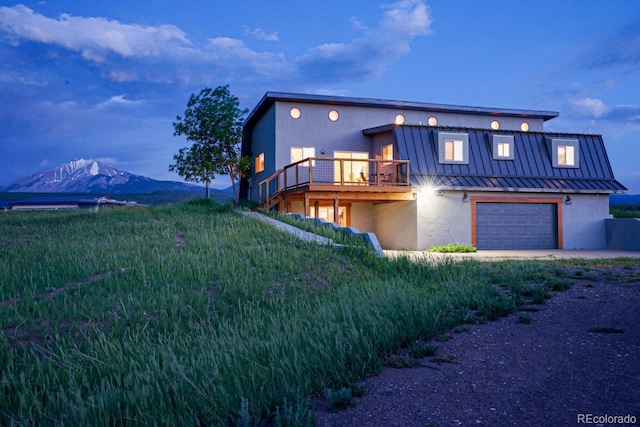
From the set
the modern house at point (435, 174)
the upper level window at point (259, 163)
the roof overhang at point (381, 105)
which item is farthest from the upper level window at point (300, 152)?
the upper level window at point (259, 163)

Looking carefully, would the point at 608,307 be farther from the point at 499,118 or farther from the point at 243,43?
the point at 243,43

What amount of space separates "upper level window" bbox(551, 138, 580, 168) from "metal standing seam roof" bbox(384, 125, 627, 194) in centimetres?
22

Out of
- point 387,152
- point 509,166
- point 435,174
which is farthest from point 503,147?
point 387,152

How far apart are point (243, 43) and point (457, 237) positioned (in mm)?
34667

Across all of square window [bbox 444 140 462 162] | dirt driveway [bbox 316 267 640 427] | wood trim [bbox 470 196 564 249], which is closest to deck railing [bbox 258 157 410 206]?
square window [bbox 444 140 462 162]

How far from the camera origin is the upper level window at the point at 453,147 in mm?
20438

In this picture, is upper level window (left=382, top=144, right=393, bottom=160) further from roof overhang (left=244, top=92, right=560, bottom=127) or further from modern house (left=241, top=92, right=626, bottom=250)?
roof overhang (left=244, top=92, right=560, bottom=127)

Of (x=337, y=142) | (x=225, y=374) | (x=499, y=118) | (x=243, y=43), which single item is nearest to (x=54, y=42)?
(x=243, y=43)

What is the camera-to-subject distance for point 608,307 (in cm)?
638

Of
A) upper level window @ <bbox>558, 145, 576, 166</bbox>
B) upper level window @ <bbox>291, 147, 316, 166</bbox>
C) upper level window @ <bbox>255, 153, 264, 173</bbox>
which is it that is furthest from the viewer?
upper level window @ <bbox>255, 153, 264, 173</bbox>

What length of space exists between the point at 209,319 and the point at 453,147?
16.9m

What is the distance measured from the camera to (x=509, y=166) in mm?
21344

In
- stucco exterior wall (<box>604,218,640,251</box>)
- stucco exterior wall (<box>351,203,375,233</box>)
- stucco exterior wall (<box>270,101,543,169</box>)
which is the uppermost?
stucco exterior wall (<box>270,101,543,169</box>)

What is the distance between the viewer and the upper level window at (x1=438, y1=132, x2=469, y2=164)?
2044 cm
